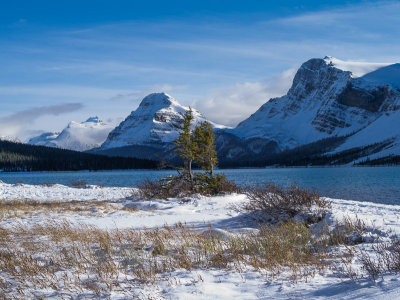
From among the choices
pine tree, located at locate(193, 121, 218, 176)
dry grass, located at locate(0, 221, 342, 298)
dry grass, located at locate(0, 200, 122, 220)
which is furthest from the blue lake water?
dry grass, located at locate(0, 200, 122, 220)

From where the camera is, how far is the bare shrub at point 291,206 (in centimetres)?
1380

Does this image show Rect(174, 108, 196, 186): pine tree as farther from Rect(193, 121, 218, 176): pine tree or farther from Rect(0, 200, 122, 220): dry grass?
Rect(0, 200, 122, 220): dry grass

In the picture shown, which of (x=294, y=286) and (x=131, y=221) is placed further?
(x=131, y=221)

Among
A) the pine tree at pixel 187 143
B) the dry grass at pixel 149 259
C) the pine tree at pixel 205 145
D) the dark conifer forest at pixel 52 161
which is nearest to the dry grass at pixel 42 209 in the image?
the dry grass at pixel 149 259

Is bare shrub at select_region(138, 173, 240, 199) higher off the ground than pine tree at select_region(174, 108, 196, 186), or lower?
lower

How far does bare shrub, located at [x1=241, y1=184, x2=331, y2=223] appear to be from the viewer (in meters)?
13.8

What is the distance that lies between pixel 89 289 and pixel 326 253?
5093mm

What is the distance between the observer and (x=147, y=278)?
→ 6266 millimetres

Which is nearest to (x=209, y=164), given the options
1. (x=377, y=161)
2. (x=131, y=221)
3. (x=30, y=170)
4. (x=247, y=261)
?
(x=131, y=221)

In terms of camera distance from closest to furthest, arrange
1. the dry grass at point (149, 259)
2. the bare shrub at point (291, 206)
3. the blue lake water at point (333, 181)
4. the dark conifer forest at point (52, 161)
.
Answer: the dry grass at point (149, 259) → the bare shrub at point (291, 206) → the blue lake water at point (333, 181) → the dark conifer forest at point (52, 161)

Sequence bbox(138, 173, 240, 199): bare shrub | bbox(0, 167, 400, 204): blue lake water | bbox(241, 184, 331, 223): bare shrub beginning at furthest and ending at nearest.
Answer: bbox(0, 167, 400, 204): blue lake water
bbox(138, 173, 240, 199): bare shrub
bbox(241, 184, 331, 223): bare shrub

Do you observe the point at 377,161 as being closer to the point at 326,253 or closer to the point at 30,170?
the point at 30,170

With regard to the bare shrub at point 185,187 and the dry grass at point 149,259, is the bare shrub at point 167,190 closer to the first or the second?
the bare shrub at point 185,187

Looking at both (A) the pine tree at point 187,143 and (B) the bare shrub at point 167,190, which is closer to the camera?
(B) the bare shrub at point 167,190
